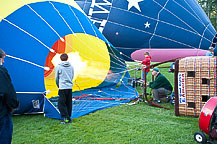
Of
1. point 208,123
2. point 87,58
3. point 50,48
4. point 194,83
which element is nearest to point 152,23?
point 87,58

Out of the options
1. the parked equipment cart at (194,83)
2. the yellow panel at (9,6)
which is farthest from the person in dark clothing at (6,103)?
the parked equipment cart at (194,83)

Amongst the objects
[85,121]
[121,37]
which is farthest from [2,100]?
[121,37]

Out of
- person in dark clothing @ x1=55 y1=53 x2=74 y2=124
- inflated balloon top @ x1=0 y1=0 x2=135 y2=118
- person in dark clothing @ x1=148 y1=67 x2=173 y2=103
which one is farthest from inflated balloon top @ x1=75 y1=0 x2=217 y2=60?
person in dark clothing @ x1=55 y1=53 x2=74 y2=124

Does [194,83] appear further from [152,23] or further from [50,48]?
[152,23]

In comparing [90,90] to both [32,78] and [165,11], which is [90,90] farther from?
[165,11]

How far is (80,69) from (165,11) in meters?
4.42

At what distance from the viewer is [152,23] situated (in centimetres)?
820

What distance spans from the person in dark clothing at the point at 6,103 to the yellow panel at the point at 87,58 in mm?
3061

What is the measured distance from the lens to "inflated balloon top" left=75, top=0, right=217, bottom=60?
8188mm

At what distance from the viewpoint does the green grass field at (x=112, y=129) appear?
289 centimetres

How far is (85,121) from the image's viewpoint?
3633mm

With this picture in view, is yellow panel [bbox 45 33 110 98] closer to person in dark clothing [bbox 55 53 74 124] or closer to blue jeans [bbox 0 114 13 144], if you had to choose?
person in dark clothing [bbox 55 53 74 124]

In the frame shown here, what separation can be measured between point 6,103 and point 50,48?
245 cm

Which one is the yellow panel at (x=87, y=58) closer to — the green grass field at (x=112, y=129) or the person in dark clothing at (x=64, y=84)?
the green grass field at (x=112, y=129)
